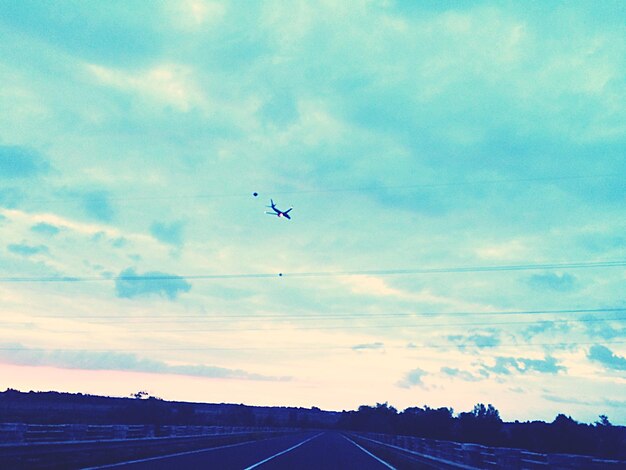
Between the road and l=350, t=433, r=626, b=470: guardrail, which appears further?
the road

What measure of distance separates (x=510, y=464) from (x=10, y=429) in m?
16.4

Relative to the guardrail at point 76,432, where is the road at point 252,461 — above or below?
below

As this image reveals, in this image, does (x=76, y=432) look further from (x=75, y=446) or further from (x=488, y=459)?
(x=488, y=459)

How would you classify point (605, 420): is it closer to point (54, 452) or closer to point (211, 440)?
point (211, 440)

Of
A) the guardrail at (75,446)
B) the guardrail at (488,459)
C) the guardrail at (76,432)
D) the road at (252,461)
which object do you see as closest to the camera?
the guardrail at (488,459)

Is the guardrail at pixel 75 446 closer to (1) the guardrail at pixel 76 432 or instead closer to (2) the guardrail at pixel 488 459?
(1) the guardrail at pixel 76 432

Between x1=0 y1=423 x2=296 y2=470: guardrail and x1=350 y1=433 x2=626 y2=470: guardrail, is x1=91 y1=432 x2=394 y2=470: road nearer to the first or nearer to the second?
x1=0 y1=423 x2=296 y2=470: guardrail

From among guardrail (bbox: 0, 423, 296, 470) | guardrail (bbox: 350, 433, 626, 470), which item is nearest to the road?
guardrail (bbox: 0, 423, 296, 470)

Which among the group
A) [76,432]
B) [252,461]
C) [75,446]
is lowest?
[252,461]

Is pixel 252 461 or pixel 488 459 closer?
pixel 488 459

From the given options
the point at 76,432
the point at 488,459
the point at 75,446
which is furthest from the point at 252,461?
the point at 488,459

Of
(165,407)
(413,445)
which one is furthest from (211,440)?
(165,407)

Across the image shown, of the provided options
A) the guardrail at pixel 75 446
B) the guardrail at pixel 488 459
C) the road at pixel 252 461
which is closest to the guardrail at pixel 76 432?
the guardrail at pixel 75 446

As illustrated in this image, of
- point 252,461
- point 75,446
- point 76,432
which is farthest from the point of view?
point 252,461
